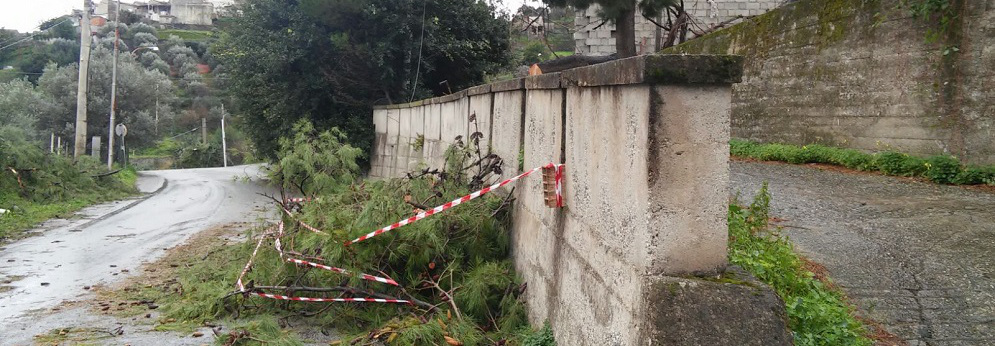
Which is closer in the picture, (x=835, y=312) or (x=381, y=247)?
(x=835, y=312)

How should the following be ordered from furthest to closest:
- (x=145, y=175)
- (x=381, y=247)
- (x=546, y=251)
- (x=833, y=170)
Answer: (x=145, y=175), (x=833, y=170), (x=381, y=247), (x=546, y=251)

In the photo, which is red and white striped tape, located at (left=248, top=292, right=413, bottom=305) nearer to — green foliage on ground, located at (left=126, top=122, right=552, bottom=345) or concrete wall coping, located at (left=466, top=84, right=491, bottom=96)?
green foliage on ground, located at (left=126, top=122, right=552, bottom=345)

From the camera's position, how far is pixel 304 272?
6836 millimetres

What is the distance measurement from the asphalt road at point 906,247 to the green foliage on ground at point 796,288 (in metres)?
0.30

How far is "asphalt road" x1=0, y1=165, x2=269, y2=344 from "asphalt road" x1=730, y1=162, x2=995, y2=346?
6.45 m

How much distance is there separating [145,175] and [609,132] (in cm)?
3151

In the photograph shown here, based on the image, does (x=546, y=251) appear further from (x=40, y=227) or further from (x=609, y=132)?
(x=40, y=227)

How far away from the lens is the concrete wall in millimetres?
3553

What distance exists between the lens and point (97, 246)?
12.0m

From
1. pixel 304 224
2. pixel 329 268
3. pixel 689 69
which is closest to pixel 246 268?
pixel 304 224

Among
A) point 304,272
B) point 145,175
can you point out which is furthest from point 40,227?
point 145,175

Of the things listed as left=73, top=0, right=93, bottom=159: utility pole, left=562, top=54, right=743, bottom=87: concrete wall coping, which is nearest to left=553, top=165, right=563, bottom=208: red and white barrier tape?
left=562, top=54, right=743, bottom=87: concrete wall coping

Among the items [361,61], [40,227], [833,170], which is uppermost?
[361,61]

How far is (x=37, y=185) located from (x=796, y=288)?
17127 mm
